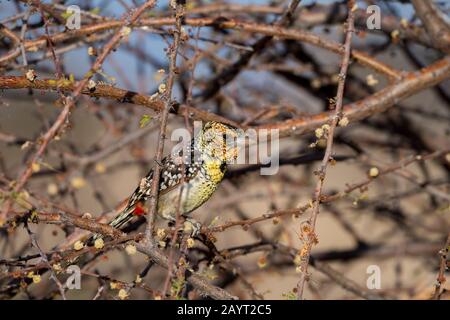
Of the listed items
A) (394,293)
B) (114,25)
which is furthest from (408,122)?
(114,25)

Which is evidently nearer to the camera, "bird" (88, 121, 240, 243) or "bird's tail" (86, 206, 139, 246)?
"bird's tail" (86, 206, 139, 246)

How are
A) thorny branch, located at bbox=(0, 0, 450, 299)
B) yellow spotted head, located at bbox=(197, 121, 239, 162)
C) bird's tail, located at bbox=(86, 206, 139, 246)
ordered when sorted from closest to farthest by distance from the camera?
thorny branch, located at bbox=(0, 0, 450, 299) < bird's tail, located at bbox=(86, 206, 139, 246) < yellow spotted head, located at bbox=(197, 121, 239, 162)

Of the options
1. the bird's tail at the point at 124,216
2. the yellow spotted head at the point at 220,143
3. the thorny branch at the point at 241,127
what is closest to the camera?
the thorny branch at the point at 241,127

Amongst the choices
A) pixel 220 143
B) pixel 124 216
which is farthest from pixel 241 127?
pixel 124 216

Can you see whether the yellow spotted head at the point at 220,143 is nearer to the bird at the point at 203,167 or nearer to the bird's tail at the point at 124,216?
the bird at the point at 203,167

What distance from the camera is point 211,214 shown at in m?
4.99

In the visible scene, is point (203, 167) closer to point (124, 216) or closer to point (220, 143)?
point (220, 143)

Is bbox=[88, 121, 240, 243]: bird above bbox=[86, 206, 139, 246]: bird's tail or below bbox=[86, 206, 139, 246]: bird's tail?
above

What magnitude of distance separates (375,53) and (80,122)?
11.7ft

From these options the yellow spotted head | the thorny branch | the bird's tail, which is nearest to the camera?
the thorny branch

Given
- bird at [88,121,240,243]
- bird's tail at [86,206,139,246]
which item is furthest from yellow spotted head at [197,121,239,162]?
bird's tail at [86,206,139,246]

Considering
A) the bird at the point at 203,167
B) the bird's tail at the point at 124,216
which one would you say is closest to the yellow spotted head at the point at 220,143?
the bird at the point at 203,167

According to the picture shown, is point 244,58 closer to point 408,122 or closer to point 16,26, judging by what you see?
point 16,26

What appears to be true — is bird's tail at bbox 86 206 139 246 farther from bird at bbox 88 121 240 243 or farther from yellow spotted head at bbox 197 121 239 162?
yellow spotted head at bbox 197 121 239 162
